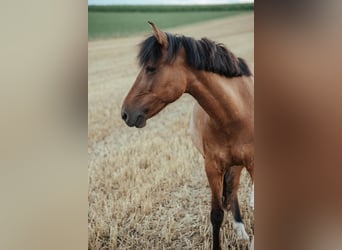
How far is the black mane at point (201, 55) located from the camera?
66.5 inches

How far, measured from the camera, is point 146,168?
1.69 metres

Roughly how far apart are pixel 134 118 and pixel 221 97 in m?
0.38

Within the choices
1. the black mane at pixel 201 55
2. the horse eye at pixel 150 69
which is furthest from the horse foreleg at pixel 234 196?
the horse eye at pixel 150 69

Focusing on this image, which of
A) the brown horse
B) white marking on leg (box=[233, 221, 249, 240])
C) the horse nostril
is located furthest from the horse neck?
white marking on leg (box=[233, 221, 249, 240])

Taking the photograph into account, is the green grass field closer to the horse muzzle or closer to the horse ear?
the horse ear

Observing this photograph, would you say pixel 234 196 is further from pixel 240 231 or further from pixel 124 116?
pixel 124 116

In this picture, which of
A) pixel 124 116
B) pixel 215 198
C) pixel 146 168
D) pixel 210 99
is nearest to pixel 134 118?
pixel 124 116

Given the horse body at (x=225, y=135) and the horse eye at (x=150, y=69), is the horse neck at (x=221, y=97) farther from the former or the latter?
the horse eye at (x=150, y=69)
